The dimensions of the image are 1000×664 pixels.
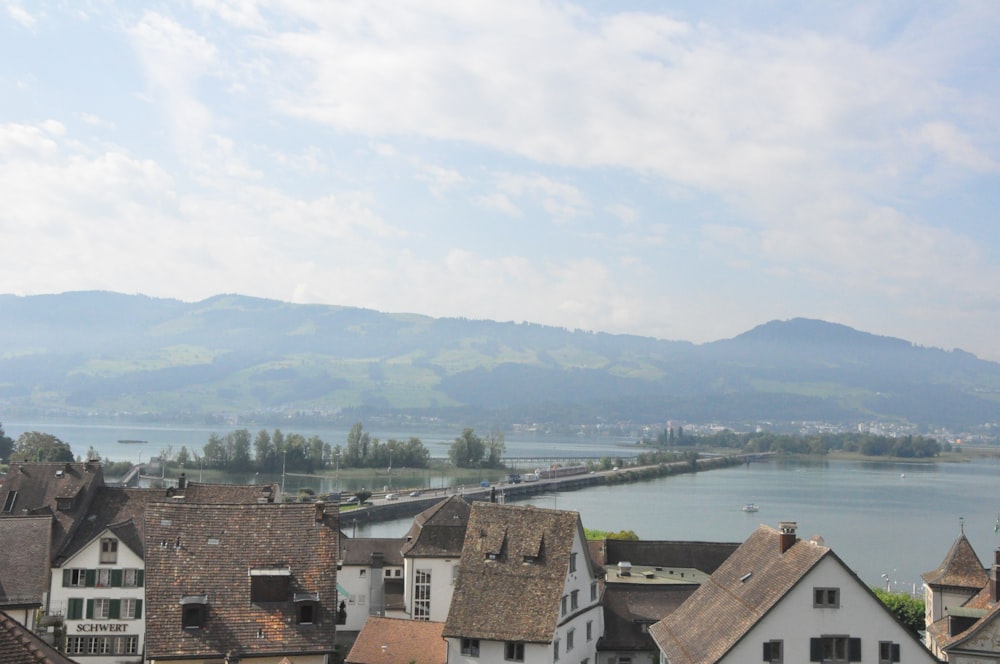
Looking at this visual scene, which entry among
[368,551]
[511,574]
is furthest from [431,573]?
[511,574]

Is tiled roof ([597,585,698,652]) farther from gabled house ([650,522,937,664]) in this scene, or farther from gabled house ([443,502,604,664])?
gabled house ([650,522,937,664])

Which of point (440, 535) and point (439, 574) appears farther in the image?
point (440, 535)

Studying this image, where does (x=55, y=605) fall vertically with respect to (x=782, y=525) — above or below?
below

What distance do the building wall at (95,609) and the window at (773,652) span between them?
17.2 m

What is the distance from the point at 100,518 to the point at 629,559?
733 inches

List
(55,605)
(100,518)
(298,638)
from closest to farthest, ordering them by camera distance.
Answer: (298,638)
(55,605)
(100,518)

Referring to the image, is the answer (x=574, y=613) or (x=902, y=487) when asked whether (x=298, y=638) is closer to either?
(x=574, y=613)

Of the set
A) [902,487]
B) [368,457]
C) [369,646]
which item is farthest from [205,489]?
[902,487]

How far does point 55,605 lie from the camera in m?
28.5

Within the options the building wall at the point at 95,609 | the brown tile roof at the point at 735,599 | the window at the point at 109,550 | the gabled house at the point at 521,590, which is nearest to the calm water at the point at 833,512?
the brown tile roof at the point at 735,599

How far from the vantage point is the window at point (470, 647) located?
2394 cm

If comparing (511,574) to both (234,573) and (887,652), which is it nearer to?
(234,573)

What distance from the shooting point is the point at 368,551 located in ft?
130

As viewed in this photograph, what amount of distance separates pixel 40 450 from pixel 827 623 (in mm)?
93404
